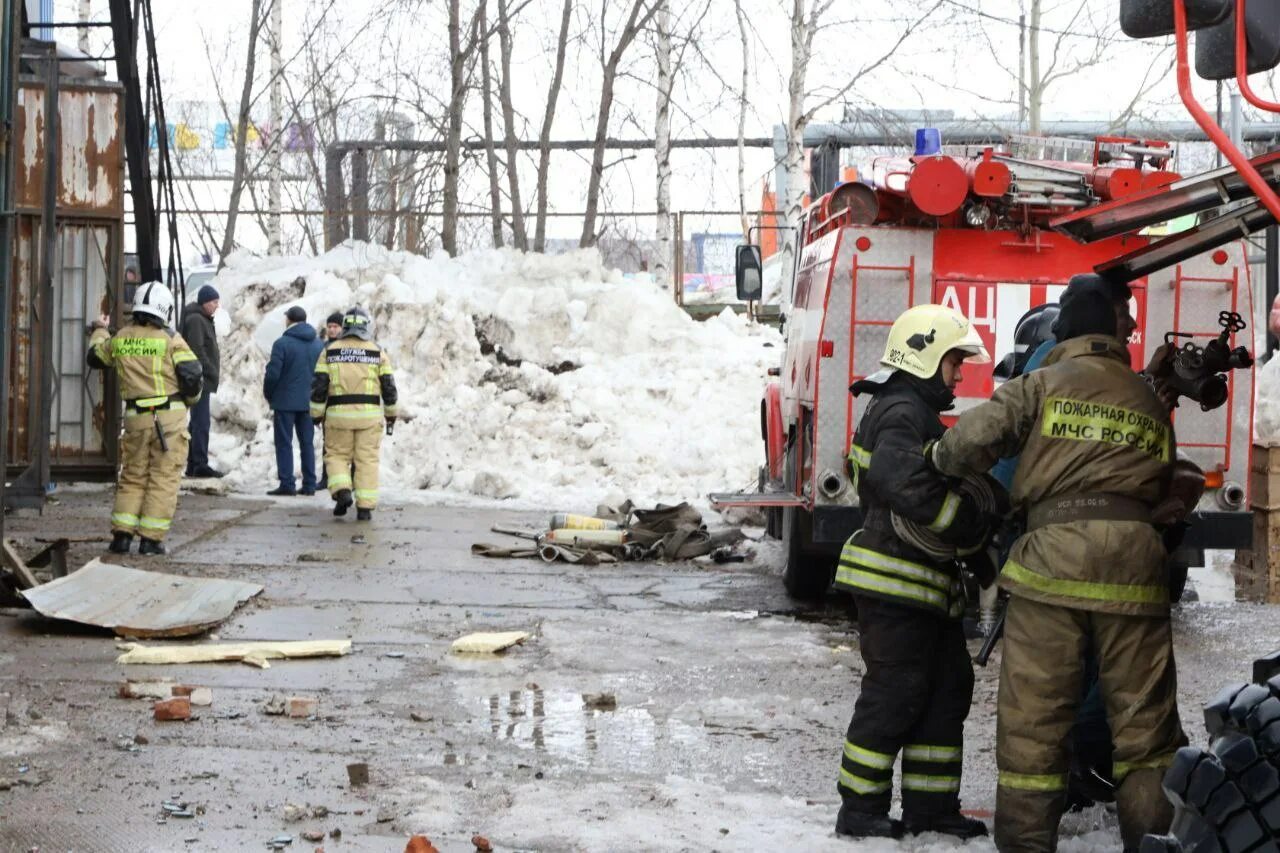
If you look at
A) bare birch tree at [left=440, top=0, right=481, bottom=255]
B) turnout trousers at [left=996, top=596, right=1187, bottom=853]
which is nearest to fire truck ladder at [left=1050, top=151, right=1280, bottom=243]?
turnout trousers at [left=996, top=596, right=1187, bottom=853]

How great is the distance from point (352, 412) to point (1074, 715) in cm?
995

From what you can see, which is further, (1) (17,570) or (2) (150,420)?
(2) (150,420)

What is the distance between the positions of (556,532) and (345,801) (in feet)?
23.4

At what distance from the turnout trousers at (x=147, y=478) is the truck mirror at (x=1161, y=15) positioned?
8.60 m

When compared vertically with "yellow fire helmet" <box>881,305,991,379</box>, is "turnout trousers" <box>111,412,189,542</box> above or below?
below

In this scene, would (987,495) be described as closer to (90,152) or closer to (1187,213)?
(1187,213)

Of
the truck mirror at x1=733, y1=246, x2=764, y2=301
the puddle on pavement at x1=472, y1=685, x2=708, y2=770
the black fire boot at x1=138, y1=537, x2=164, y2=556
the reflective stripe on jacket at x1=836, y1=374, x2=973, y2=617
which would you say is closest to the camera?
the reflective stripe on jacket at x1=836, y1=374, x2=973, y2=617

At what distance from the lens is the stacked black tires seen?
3293mm

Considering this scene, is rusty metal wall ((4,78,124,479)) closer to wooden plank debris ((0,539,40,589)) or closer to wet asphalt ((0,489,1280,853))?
wet asphalt ((0,489,1280,853))

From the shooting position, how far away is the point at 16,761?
19.4 feet

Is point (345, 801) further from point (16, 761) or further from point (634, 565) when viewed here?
point (634, 565)

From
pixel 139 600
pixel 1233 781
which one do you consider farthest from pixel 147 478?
pixel 1233 781

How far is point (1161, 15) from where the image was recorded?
394 centimetres

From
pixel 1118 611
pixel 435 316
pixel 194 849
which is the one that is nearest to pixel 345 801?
pixel 194 849
